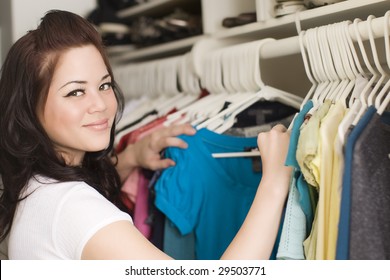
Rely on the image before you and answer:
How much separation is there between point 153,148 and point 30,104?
0.35 m

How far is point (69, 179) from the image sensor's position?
1014 millimetres

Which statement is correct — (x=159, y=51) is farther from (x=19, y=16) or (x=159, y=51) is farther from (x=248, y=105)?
(x=248, y=105)

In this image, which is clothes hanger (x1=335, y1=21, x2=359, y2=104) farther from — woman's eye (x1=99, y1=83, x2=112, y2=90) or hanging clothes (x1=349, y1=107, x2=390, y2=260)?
woman's eye (x1=99, y1=83, x2=112, y2=90)

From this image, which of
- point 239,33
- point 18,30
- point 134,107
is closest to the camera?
point 239,33

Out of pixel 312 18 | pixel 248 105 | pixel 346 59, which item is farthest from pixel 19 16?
pixel 346 59

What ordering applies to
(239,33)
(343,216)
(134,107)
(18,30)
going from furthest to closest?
(134,107), (18,30), (239,33), (343,216)

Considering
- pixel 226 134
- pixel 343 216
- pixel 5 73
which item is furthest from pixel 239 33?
pixel 343 216

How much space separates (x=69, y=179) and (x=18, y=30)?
69 cm

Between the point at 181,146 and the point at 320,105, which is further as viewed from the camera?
the point at 181,146

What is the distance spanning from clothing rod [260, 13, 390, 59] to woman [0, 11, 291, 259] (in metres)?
0.22

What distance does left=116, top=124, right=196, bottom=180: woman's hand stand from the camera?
1.19 metres

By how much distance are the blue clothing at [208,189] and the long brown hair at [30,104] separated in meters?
0.22
